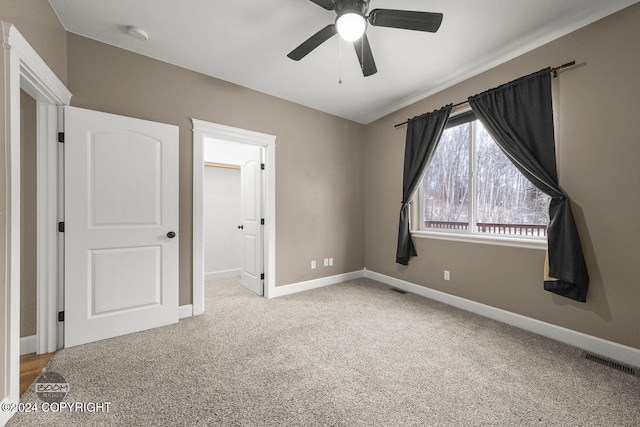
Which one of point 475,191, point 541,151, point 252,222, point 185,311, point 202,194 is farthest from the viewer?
point 252,222

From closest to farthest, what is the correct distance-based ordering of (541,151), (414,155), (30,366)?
(30,366) < (541,151) < (414,155)

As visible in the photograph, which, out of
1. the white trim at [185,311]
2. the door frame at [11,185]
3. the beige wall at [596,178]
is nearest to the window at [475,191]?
the beige wall at [596,178]

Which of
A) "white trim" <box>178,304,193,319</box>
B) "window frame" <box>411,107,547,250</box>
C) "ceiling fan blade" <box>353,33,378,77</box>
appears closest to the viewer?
"ceiling fan blade" <box>353,33,378,77</box>

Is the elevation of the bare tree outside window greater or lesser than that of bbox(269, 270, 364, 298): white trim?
greater

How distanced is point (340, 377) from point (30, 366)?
233cm

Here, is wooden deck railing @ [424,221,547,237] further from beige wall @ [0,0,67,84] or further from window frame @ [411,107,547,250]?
beige wall @ [0,0,67,84]

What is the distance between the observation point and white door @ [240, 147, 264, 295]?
3549 mm

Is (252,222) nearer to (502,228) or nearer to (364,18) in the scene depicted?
(364,18)

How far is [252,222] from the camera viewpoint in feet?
12.3

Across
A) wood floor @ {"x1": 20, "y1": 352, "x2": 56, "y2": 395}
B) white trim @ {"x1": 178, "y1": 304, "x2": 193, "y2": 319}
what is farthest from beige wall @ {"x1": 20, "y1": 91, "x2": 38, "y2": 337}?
white trim @ {"x1": 178, "y1": 304, "x2": 193, "y2": 319}

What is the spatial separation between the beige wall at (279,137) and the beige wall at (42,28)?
122 millimetres

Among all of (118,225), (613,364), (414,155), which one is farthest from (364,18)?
(613,364)

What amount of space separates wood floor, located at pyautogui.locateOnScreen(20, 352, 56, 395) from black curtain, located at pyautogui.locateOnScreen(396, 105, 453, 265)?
3.68 m

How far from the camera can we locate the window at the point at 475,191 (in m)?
2.59
